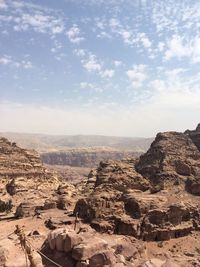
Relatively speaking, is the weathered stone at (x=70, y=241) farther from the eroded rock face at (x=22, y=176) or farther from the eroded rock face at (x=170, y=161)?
the eroded rock face at (x=22, y=176)

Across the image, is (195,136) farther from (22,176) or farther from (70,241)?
(70,241)

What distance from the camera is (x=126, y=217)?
114 feet

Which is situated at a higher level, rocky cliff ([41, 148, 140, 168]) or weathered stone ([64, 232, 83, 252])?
weathered stone ([64, 232, 83, 252])

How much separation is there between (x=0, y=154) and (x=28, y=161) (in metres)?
4.79

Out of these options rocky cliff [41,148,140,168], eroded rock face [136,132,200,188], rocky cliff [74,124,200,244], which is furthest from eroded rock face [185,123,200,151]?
rocky cliff [41,148,140,168]

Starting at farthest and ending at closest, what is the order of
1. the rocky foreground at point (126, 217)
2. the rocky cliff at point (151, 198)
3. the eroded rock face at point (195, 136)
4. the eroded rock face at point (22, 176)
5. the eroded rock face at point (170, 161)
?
the eroded rock face at point (22, 176) < the eroded rock face at point (195, 136) < the eroded rock face at point (170, 161) < the rocky cliff at point (151, 198) < the rocky foreground at point (126, 217)

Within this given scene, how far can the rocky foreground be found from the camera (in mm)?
22172

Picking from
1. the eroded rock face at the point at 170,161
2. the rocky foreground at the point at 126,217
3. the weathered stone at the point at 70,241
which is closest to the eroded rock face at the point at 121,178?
the rocky foreground at the point at 126,217

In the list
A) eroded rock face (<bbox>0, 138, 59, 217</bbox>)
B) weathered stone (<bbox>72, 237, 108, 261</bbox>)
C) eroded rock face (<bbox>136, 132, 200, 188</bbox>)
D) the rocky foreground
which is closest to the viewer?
weathered stone (<bbox>72, 237, 108, 261</bbox>)

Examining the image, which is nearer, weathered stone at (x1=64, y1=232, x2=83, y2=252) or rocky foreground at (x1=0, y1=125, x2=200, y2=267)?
weathered stone at (x1=64, y1=232, x2=83, y2=252)

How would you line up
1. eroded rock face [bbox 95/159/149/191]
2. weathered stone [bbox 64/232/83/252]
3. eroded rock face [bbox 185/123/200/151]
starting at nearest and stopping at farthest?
weathered stone [bbox 64/232/83/252] < eroded rock face [bbox 95/159/149/191] < eroded rock face [bbox 185/123/200/151]

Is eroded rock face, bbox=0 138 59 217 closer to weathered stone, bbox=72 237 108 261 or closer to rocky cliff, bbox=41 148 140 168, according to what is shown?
weathered stone, bbox=72 237 108 261

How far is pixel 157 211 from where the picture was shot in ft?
115

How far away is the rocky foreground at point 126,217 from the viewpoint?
22172 millimetres
